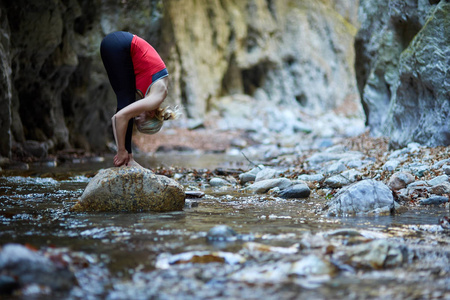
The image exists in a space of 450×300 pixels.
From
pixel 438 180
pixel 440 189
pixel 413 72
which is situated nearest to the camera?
pixel 440 189

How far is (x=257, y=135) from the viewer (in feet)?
72.3

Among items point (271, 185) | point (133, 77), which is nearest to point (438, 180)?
point (271, 185)

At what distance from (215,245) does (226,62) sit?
2653 centimetres

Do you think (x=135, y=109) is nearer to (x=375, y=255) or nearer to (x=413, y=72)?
Result: (x=375, y=255)

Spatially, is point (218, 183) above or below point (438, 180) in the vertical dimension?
below

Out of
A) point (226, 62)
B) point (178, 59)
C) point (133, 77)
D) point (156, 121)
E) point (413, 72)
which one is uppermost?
point (226, 62)

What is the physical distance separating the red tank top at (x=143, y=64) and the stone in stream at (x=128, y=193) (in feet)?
2.64

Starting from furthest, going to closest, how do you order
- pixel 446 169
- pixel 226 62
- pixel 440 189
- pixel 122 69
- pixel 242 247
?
pixel 226 62
pixel 446 169
pixel 440 189
pixel 122 69
pixel 242 247

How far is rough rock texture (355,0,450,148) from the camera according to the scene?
692cm

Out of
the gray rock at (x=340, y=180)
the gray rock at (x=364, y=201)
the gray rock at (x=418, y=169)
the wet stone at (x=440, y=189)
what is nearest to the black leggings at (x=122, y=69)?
the gray rock at (x=364, y=201)

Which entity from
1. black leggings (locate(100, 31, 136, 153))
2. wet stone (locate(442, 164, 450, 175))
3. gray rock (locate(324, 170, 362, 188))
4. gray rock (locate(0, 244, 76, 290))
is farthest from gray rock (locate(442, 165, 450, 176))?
gray rock (locate(0, 244, 76, 290))

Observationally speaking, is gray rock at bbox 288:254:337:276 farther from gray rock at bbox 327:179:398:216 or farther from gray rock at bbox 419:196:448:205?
gray rock at bbox 419:196:448:205

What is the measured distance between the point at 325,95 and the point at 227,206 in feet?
95.8

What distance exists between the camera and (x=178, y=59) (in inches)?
960
